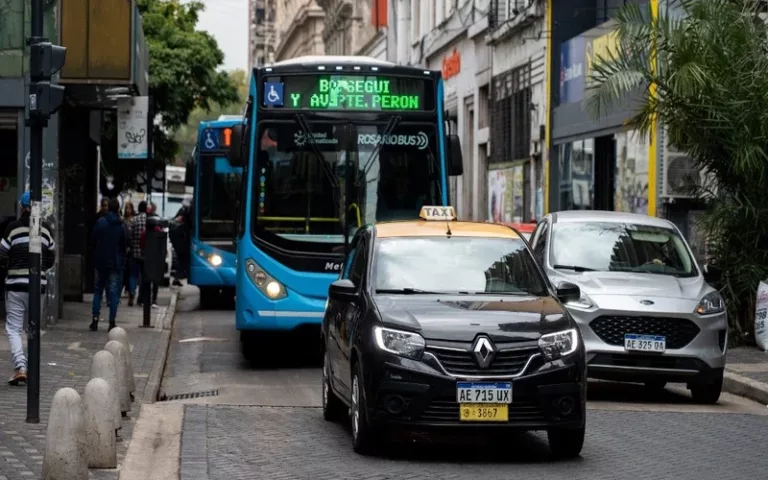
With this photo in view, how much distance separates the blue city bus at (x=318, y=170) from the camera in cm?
1688

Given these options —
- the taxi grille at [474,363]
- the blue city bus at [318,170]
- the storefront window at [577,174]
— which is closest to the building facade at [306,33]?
the storefront window at [577,174]

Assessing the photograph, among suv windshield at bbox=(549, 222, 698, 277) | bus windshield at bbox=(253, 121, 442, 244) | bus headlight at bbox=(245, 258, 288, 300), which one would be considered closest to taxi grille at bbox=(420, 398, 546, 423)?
suv windshield at bbox=(549, 222, 698, 277)

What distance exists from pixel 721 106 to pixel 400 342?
10.1m

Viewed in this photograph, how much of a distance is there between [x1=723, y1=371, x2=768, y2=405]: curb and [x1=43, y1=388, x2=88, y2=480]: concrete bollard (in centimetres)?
813

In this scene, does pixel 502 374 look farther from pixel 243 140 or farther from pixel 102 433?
pixel 243 140

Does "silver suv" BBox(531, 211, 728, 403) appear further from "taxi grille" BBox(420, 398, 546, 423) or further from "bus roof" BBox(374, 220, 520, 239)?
"taxi grille" BBox(420, 398, 546, 423)

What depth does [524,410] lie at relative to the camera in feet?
33.4

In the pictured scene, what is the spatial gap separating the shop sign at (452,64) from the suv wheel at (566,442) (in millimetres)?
36102

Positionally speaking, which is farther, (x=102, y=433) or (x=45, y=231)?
(x=45, y=231)

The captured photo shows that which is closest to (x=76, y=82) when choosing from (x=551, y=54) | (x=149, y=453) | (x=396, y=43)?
(x=149, y=453)

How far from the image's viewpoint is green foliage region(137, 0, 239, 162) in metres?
43.8

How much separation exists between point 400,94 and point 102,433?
8627 mm

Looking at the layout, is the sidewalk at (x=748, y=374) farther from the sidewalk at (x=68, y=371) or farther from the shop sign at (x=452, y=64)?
the shop sign at (x=452, y=64)

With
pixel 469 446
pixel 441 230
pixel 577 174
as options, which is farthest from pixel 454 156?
pixel 577 174
